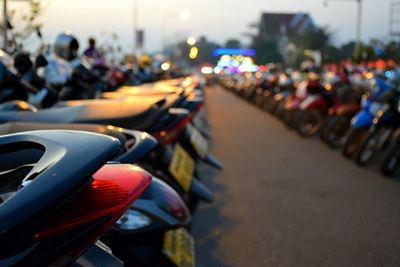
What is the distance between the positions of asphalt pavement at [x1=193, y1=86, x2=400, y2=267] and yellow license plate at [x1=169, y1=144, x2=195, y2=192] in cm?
48

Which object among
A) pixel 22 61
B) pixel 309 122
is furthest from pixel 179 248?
pixel 309 122

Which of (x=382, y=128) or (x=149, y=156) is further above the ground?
(x=149, y=156)

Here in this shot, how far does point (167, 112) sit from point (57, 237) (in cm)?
247

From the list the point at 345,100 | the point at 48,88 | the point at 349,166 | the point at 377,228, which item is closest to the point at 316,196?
the point at 377,228

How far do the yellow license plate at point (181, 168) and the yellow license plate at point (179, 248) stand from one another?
869mm

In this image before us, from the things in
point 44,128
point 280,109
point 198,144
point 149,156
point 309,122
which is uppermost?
point 44,128

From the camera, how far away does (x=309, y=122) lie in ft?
32.6

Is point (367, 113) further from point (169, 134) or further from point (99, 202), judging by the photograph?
point (99, 202)

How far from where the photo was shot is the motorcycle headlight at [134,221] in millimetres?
2334

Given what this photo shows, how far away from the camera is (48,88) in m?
5.19

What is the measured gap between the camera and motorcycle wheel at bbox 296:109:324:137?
967 centimetres

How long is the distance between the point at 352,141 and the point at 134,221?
5381 mm

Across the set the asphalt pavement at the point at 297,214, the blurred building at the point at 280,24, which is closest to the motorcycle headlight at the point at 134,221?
the asphalt pavement at the point at 297,214

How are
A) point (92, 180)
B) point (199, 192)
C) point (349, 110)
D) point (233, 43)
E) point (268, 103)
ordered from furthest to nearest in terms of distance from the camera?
1. point (233, 43)
2. point (268, 103)
3. point (349, 110)
4. point (199, 192)
5. point (92, 180)
